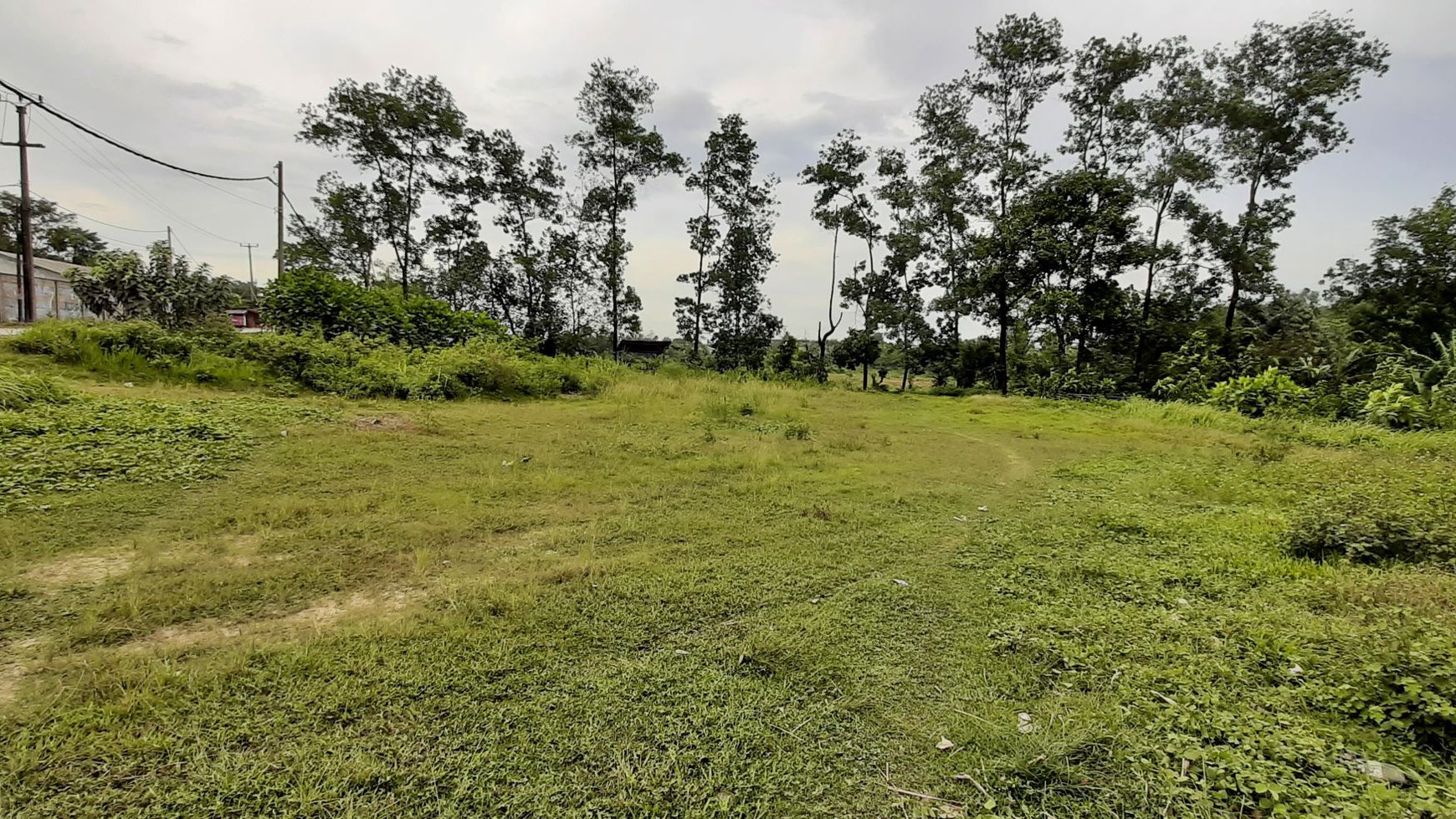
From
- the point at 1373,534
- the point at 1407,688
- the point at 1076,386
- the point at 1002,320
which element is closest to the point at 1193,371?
the point at 1076,386

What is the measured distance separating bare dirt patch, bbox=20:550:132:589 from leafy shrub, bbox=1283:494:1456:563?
771cm

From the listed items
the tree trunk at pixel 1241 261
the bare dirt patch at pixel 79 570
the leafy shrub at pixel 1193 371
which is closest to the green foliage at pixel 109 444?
the bare dirt patch at pixel 79 570

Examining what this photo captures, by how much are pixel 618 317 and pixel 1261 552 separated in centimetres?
1972

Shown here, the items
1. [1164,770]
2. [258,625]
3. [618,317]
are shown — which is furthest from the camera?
[618,317]

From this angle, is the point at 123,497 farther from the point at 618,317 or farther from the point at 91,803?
the point at 618,317

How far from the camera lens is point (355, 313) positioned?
41.7 ft

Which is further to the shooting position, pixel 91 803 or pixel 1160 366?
pixel 1160 366

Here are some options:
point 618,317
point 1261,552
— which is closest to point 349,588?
point 1261,552

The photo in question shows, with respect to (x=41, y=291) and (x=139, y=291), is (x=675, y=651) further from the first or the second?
(x=41, y=291)

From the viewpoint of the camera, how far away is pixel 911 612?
3.22m

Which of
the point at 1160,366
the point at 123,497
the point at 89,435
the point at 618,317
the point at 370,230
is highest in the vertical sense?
the point at 370,230

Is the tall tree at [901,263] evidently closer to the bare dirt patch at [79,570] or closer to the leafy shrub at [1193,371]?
the leafy shrub at [1193,371]

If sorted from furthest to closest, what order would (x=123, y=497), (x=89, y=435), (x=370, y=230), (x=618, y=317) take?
(x=618, y=317) → (x=370, y=230) → (x=89, y=435) → (x=123, y=497)

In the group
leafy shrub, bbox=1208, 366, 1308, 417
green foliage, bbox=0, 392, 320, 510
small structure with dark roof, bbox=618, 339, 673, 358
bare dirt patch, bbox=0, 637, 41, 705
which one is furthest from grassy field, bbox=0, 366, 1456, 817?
small structure with dark roof, bbox=618, 339, 673, 358
